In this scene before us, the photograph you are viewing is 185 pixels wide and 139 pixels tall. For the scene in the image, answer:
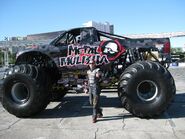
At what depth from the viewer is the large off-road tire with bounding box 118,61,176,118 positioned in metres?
7.01

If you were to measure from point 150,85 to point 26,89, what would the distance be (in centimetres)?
337

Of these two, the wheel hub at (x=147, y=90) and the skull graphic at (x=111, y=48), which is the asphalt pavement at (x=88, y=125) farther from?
the skull graphic at (x=111, y=48)

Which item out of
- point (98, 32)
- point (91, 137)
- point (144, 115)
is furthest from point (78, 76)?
point (91, 137)

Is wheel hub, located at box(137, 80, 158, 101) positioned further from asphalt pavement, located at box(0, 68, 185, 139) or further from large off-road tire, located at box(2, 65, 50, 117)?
large off-road tire, located at box(2, 65, 50, 117)

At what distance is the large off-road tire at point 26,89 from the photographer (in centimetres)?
742

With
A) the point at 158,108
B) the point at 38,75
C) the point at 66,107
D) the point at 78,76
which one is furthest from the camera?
the point at 66,107

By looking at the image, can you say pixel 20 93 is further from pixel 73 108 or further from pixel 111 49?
pixel 111 49

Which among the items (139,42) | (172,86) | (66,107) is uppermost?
(139,42)

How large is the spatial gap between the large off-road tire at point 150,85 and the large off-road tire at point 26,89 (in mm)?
2057

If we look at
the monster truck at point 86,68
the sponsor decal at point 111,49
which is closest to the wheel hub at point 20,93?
the monster truck at point 86,68

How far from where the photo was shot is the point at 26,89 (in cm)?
789

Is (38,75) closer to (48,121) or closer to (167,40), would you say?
(48,121)

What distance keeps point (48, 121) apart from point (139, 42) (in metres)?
3.29

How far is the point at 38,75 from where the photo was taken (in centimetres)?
755
